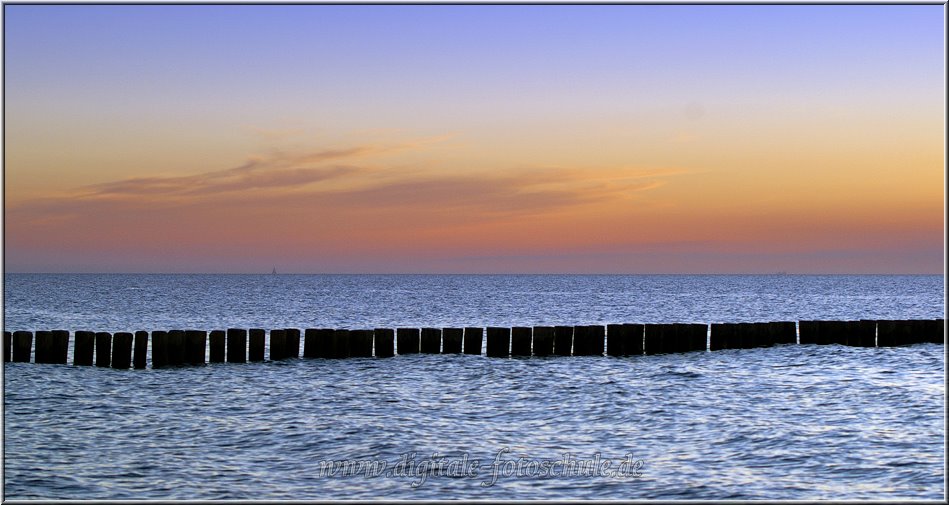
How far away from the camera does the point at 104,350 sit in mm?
22062

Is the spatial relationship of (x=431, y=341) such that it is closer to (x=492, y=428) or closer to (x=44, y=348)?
(x=492, y=428)

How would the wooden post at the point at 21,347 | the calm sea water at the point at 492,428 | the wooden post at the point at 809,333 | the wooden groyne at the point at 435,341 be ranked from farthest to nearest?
1. the wooden post at the point at 809,333
2. the wooden groyne at the point at 435,341
3. the wooden post at the point at 21,347
4. the calm sea water at the point at 492,428

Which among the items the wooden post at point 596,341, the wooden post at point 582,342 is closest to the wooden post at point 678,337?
the wooden post at point 596,341

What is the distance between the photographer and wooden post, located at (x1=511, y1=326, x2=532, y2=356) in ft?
79.2

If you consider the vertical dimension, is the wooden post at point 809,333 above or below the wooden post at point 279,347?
above

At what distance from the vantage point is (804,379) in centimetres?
2011

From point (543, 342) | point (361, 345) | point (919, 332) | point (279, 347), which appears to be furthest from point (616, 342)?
point (919, 332)

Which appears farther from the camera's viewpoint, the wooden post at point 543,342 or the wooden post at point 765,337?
the wooden post at point 765,337

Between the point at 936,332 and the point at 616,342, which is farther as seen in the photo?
the point at 936,332

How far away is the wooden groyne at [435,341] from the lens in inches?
862

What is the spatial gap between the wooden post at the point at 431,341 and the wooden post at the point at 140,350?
6566 mm

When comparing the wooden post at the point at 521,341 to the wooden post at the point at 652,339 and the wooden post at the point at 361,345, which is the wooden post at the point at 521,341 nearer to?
the wooden post at the point at 652,339

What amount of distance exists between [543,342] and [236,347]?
7704mm

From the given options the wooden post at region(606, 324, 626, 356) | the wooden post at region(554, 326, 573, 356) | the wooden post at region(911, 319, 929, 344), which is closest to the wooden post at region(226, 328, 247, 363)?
the wooden post at region(554, 326, 573, 356)
